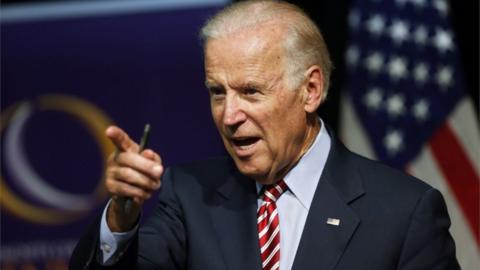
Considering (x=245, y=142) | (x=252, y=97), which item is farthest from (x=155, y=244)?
(x=252, y=97)

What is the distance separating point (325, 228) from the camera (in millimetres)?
2611

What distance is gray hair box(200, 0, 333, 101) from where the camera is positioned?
2635mm

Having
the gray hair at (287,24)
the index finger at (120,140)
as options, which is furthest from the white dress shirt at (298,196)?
the index finger at (120,140)

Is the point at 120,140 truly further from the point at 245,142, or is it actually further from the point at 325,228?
the point at 325,228

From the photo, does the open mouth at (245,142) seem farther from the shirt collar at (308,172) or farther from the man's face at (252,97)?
the shirt collar at (308,172)

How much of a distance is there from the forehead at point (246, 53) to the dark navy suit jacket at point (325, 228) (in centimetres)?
37

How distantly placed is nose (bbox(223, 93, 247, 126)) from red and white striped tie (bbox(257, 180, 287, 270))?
0.26 meters

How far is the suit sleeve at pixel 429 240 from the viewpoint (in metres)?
2.51

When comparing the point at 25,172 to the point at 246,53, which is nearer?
the point at 246,53

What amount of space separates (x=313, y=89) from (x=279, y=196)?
33 centimetres

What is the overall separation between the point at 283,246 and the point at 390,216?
1.00 feet

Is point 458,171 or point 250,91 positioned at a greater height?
point 250,91

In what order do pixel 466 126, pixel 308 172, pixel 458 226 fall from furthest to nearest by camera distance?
pixel 466 126
pixel 458 226
pixel 308 172

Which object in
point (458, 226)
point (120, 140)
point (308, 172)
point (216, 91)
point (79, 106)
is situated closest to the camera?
point (120, 140)
